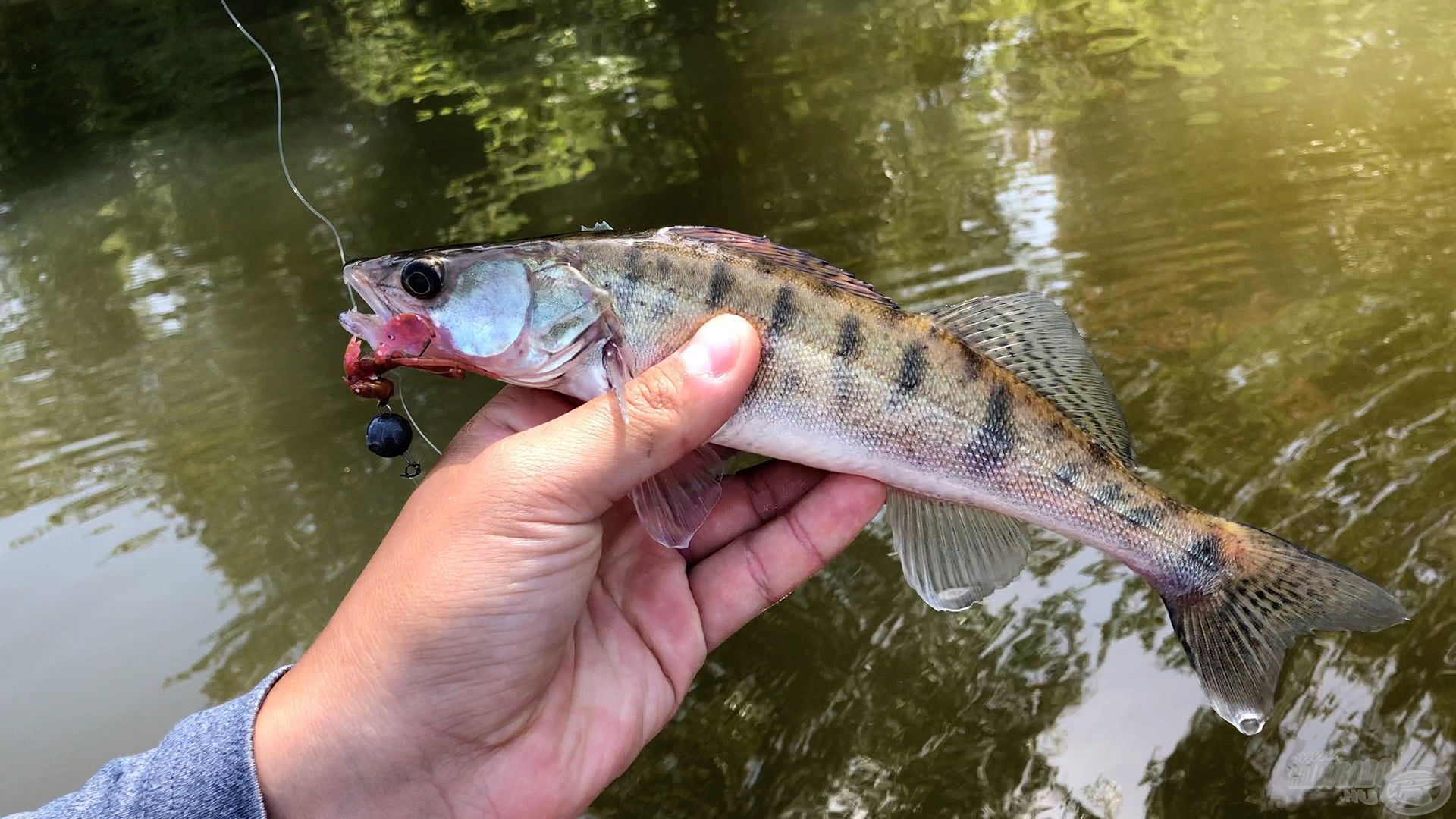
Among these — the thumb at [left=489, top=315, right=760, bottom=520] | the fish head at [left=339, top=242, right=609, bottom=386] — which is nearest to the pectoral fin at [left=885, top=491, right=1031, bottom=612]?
the thumb at [left=489, top=315, right=760, bottom=520]

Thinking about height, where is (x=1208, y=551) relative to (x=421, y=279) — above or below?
below

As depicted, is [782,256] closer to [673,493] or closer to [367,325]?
[673,493]

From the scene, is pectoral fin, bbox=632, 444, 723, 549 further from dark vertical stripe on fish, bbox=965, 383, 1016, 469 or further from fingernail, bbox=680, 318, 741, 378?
dark vertical stripe on fish, bbox=965, 383, 1016, 469

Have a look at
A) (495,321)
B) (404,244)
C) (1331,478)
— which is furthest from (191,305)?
(1331,478)

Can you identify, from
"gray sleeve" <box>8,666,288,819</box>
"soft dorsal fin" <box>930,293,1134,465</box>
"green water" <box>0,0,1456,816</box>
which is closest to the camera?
"gray sleeve" <box>8,666,288,819</box>

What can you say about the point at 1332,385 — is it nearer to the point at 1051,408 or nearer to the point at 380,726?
the point at 1051,408

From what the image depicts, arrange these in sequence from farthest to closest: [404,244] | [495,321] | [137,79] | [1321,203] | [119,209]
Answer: [137,79], [119,209], [404,244], [1321,203], [495,321]

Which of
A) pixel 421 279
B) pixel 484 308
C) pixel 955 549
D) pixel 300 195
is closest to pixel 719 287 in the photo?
pixel 484 308
